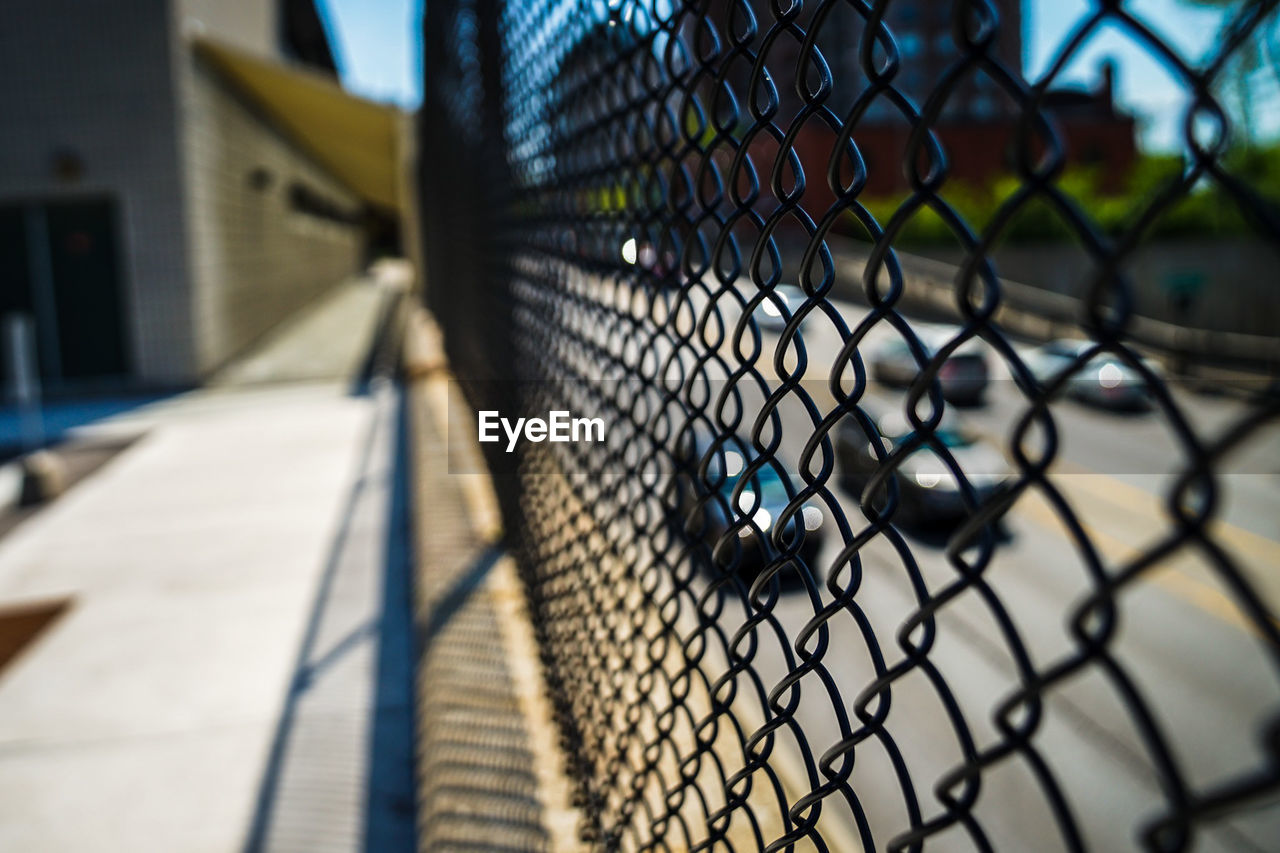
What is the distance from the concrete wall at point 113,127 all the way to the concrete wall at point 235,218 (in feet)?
1.00

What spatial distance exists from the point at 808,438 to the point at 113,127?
42.9 ft

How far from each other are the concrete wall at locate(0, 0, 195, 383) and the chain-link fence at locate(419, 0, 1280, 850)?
21.6ft

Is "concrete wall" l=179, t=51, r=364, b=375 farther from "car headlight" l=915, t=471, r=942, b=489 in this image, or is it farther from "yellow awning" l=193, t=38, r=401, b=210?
"car headlight" l=915, t=471, r=942, b=489

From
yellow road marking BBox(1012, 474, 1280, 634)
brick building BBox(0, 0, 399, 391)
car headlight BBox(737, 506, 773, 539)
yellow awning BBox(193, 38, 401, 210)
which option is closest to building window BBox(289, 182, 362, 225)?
yellow awning BBox(193, 38, 401, 210)

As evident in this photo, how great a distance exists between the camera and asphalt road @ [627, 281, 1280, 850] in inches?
173

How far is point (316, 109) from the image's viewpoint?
53.4ft

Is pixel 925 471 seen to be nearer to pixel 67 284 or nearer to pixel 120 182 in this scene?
pixel 120 182

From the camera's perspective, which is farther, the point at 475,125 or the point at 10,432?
the point at 10,432

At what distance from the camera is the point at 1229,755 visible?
17.4 feet

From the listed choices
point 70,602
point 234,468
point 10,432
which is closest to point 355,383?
point 10,432

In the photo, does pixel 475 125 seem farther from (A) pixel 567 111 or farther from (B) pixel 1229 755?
(B) pixel 1229 755

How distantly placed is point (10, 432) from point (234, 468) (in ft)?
13.6

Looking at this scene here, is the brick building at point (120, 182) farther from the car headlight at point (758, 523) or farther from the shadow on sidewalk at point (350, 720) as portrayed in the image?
the car headlight at point (758, 523)

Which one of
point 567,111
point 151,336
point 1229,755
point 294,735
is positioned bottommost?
point 1229,755
